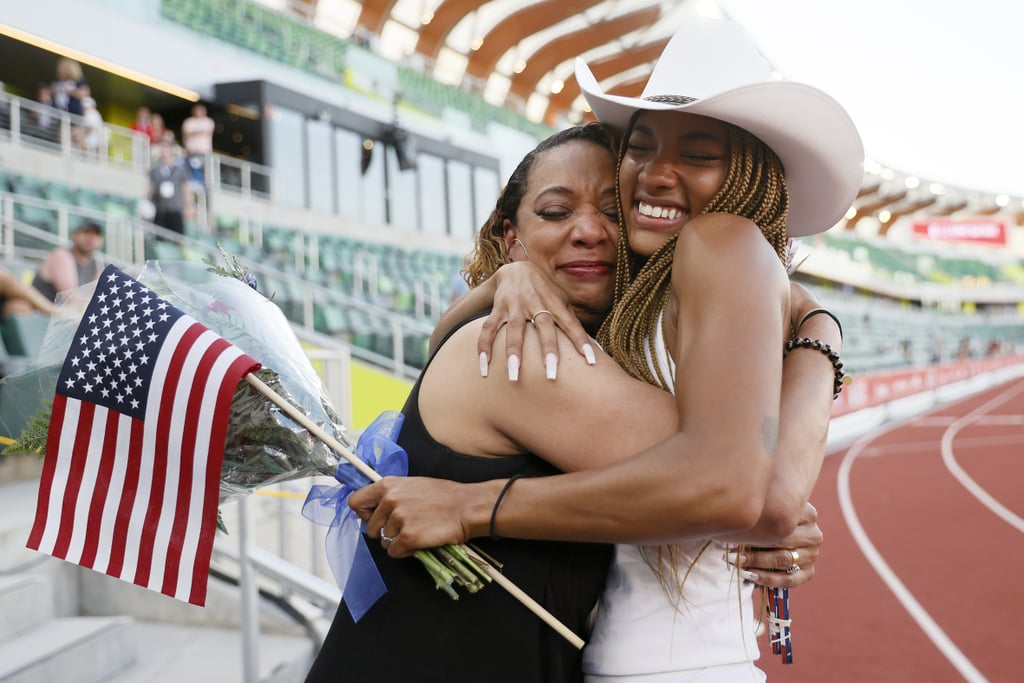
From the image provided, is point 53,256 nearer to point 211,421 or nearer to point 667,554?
point 211,421

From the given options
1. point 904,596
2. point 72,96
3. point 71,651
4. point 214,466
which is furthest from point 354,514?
point 72,96

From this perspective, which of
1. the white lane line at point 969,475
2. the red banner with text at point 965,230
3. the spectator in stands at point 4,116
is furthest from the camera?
the red banner with text at point 965,230

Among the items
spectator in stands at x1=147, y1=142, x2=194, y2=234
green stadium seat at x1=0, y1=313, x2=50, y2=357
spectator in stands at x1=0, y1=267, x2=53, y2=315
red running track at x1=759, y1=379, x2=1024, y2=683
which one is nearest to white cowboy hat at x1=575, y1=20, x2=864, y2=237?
red running track at x1=759, y1=379, x2=1024, y2=683

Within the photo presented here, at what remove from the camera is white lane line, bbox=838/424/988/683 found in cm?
473

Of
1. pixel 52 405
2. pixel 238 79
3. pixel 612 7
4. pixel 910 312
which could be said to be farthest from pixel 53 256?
pixel 910 312

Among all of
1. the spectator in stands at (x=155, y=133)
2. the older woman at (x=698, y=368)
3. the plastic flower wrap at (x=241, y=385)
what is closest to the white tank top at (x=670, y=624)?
the older woman at (x=698, y=368)

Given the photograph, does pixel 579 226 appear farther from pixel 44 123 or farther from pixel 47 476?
pixel 44 123

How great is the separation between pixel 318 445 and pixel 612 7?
2935 centimetres

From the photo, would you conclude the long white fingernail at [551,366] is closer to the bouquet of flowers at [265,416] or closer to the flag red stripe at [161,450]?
the bouquet of flowers at [265,416]

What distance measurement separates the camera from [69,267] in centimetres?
591

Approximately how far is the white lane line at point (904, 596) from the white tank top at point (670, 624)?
3952mm

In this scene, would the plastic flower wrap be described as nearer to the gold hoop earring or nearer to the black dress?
the black dress

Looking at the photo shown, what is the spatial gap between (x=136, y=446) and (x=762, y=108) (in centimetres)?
118

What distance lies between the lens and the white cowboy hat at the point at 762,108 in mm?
1315
